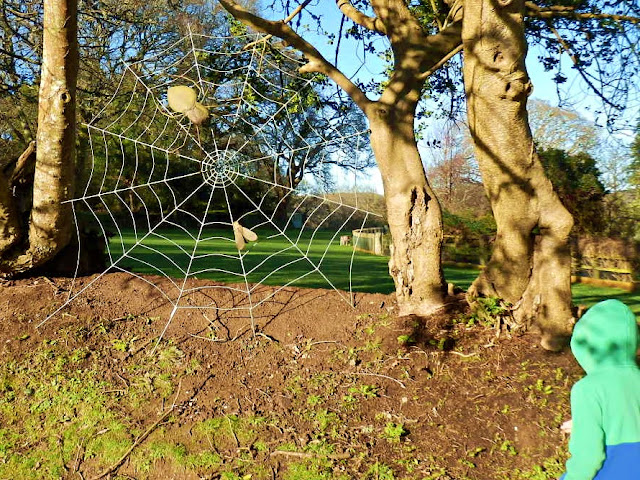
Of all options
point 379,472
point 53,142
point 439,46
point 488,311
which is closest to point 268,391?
point 379,472

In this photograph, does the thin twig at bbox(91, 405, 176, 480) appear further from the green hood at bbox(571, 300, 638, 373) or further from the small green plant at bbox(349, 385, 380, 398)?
the green hood at bbox(571, 300, 638, 373)

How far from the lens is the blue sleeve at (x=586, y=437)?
1645 mm

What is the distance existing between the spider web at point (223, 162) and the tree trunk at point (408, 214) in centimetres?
23

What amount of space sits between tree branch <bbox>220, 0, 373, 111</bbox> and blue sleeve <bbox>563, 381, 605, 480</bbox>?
2.81m

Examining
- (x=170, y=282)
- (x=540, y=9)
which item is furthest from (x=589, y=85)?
(x=170, y=282)

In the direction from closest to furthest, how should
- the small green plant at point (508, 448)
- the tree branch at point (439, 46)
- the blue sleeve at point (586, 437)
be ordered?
the blue sleeve at point (586, 437)
the small green plant at point (508, 448)
the tree branch at point (439, 46)

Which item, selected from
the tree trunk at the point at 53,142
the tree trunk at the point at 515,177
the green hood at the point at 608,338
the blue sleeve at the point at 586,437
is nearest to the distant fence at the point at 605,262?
the tree trunk at the point at 515,177

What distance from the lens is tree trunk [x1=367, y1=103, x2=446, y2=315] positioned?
385 centimetres

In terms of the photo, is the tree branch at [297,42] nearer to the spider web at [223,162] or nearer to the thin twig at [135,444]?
the spider web at [223,162]

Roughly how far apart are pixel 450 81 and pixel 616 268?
14.2 ft

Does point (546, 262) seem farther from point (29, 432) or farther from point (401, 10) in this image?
point (29, 432)

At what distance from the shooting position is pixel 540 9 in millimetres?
4781

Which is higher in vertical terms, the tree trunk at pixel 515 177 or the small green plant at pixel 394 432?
the tree trunk at pixel 515 177

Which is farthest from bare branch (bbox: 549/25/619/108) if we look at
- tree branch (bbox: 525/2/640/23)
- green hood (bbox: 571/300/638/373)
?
green hood (bbox: 571/300/638/373)
